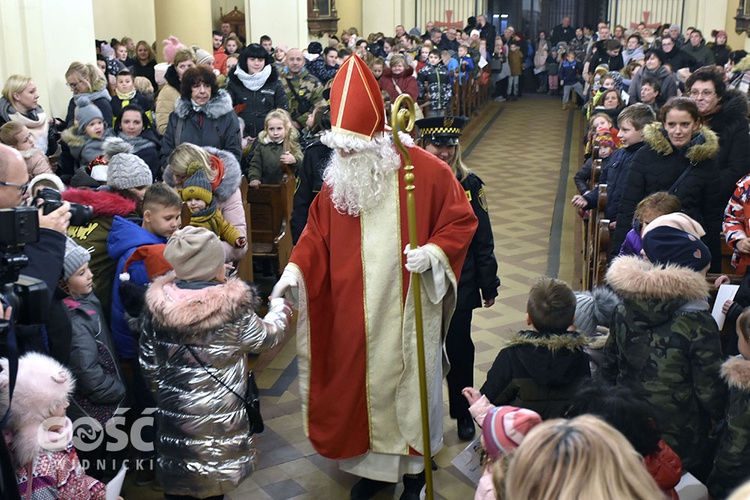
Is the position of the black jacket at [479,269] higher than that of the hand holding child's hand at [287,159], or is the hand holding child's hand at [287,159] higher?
the hand holding child's hand at [287,159]

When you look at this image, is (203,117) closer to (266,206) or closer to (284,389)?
(266,206)

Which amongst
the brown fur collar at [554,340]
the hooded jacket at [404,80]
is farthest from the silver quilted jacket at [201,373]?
the hooded jacket at [404,80]

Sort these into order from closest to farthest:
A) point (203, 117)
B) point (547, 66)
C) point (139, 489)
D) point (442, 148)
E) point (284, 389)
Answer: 1. point (139, 489)
2. point (442, 148)
3. point (284, 389)
4. point (203, 117)
5. point (547, 66)

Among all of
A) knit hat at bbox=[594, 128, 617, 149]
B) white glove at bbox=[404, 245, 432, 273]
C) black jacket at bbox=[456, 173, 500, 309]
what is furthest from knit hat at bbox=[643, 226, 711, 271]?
knit hat at bbox=[594, 128, 617, 149]

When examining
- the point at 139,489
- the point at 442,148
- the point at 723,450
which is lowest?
the point at 139,489

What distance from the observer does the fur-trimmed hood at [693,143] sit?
4.79 meters

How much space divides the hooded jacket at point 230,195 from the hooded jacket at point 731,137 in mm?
2869

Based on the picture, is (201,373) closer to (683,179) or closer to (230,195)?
(230,195)

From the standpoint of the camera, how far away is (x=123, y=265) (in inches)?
154

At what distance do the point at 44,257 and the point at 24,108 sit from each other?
438 cm

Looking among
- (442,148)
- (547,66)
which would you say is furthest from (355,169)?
(547,66)

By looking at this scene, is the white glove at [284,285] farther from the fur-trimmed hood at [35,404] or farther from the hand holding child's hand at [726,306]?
the hand holding child's hand at [726,306]

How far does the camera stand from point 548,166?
12.3 meters

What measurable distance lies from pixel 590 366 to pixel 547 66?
18.7 m
